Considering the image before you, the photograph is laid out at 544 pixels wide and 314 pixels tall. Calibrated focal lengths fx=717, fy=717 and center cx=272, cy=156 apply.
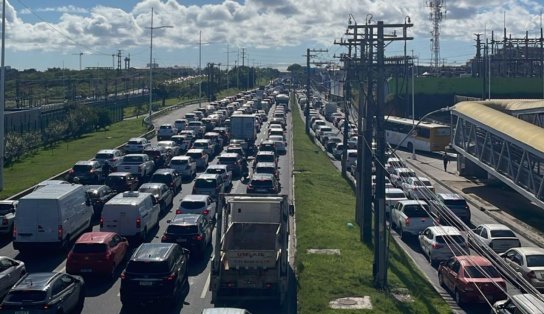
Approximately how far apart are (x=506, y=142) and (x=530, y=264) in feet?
47.0

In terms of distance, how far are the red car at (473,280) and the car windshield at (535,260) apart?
219 centimetres

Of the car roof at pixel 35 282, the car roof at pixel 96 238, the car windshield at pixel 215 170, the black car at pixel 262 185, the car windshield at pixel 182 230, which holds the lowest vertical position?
the car roof at pixel 35 282

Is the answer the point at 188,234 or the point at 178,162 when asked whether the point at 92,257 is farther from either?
the point at 178,162

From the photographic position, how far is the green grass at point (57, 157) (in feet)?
130

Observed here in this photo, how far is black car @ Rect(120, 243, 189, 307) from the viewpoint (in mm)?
18422

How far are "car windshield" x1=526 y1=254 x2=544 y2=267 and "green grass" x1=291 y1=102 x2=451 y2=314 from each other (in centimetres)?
334

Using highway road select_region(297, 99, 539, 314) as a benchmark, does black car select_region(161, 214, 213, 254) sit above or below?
above

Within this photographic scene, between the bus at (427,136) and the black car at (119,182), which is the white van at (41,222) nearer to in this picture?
the black car at (119,182)

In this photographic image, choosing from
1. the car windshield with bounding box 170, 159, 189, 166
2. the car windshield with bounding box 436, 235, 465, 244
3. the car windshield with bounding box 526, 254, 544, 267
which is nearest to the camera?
the car windshield with bounding box 526, 254, 544, 267

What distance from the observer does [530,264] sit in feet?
73.5

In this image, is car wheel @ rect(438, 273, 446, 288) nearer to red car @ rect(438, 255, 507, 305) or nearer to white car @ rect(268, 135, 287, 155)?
red car @ rect(438, 255, 507, 305)

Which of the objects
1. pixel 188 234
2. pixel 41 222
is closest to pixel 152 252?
pixel 188 234

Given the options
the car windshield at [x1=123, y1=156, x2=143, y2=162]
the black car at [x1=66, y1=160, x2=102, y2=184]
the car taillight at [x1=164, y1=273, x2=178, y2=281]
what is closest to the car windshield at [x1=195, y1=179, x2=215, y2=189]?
the black car at [x1=66, y1=160, x2=102, y2=184]

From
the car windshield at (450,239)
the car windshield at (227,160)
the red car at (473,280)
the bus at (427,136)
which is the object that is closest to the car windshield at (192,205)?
the car windshield at (450,239)
